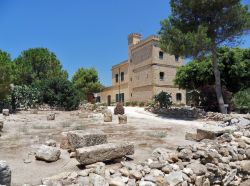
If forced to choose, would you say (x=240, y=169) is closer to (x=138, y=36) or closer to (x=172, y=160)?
(x=172, y=160)

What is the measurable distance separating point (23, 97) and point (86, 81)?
17.2 m

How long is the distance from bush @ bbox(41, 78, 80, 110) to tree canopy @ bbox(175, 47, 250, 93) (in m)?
11.2

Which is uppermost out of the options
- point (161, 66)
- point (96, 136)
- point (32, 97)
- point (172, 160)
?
point (161, 66)

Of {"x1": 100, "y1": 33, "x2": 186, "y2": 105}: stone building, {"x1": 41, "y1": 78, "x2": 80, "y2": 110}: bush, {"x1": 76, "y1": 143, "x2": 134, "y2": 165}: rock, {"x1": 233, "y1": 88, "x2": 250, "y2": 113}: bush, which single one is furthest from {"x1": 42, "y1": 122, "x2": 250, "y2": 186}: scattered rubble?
{"x1": 100, "y1": 33, "x2": 186, "y2": 105}: stone building

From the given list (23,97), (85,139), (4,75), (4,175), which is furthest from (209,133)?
(23,97)

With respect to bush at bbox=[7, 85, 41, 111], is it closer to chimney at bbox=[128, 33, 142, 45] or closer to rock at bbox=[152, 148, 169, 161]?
rock at bbox=[152, 148, 169, 161]

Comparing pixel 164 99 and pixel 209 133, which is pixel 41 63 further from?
pixel 209 133

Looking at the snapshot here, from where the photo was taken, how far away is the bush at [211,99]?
20670mm

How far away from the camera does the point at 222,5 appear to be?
19.1 m

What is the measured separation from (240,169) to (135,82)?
108 ft

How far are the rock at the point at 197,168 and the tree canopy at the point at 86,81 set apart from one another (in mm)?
34145

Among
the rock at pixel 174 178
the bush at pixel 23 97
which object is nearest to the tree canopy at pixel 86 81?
the bush at pixel 23 97

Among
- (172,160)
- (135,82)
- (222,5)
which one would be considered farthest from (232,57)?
(172,160)

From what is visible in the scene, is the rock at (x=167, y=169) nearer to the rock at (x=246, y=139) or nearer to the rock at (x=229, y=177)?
the rock at (x=229, y=177)
